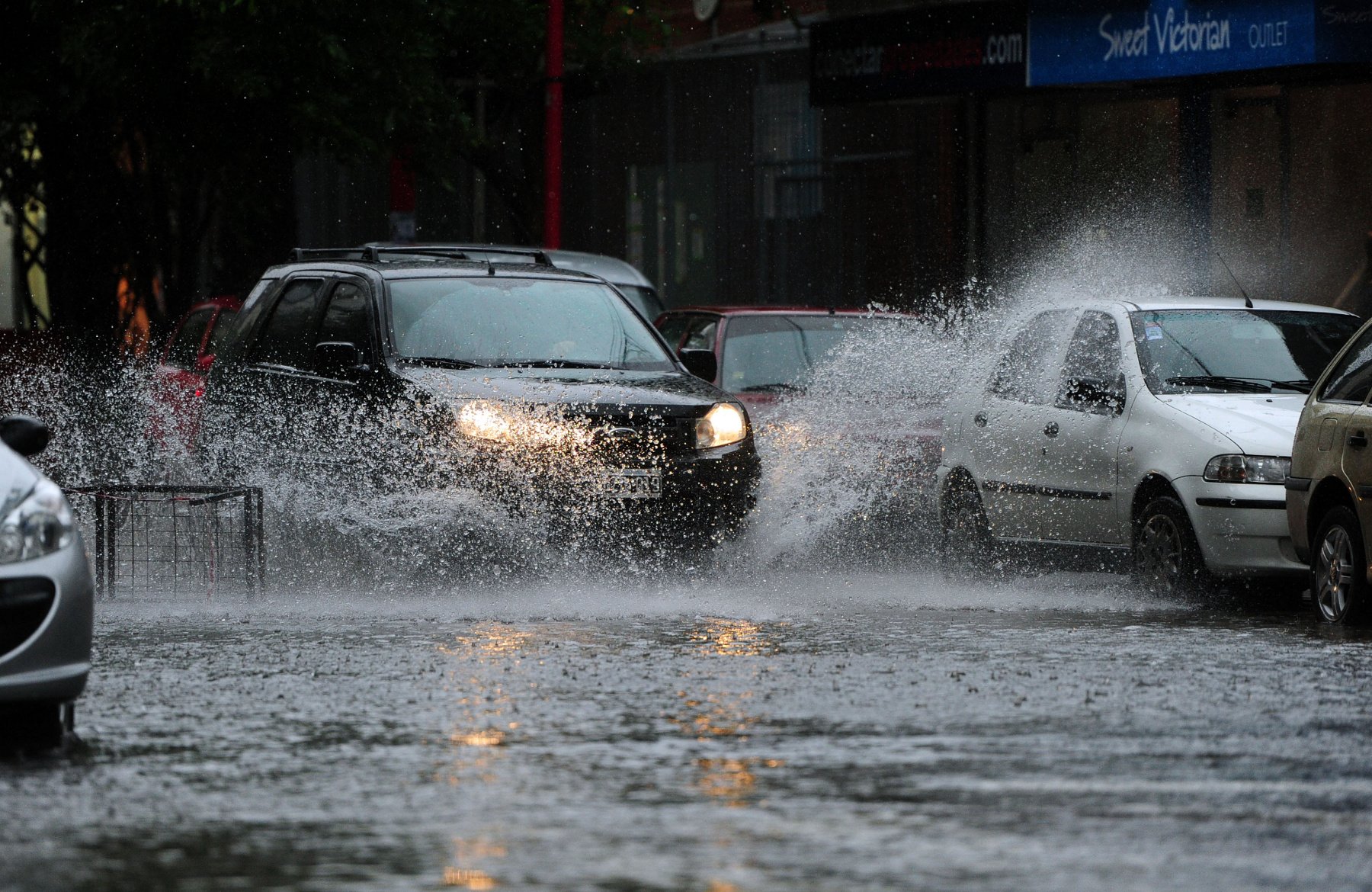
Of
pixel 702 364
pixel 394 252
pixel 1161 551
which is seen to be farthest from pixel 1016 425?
pixel 394 252

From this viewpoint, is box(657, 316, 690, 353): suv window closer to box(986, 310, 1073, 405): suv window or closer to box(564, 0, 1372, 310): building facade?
box(986, 310, 1073, 405): suv window

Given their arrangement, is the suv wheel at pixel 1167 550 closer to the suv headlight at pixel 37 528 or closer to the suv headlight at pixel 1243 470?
the suv headlight at pixel 1243 470

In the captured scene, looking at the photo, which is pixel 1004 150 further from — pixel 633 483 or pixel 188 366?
pixel 633 483

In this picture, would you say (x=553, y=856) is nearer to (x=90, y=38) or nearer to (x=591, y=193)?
(x=90, y=38)

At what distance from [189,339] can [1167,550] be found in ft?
33.4

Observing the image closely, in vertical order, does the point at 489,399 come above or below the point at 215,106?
below

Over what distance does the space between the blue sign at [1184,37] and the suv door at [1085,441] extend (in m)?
6.43

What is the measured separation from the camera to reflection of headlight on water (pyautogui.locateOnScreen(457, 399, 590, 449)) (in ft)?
42.0

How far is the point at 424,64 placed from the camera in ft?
76.9

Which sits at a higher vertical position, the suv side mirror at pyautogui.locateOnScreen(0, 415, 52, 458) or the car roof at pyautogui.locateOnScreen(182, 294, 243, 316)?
the car roof at pyautogui.locateOnScreen(182, 294, 243, 316)

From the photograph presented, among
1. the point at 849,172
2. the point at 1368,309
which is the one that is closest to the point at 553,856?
the point at 1368,309

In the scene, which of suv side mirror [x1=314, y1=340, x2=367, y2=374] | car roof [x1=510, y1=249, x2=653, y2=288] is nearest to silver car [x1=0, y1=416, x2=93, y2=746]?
suv side mirror [x1=314, y1=340, x2=367, y2=374]

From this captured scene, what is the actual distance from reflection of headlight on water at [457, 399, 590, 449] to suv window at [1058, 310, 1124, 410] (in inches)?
108

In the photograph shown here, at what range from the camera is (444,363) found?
1348 cm
